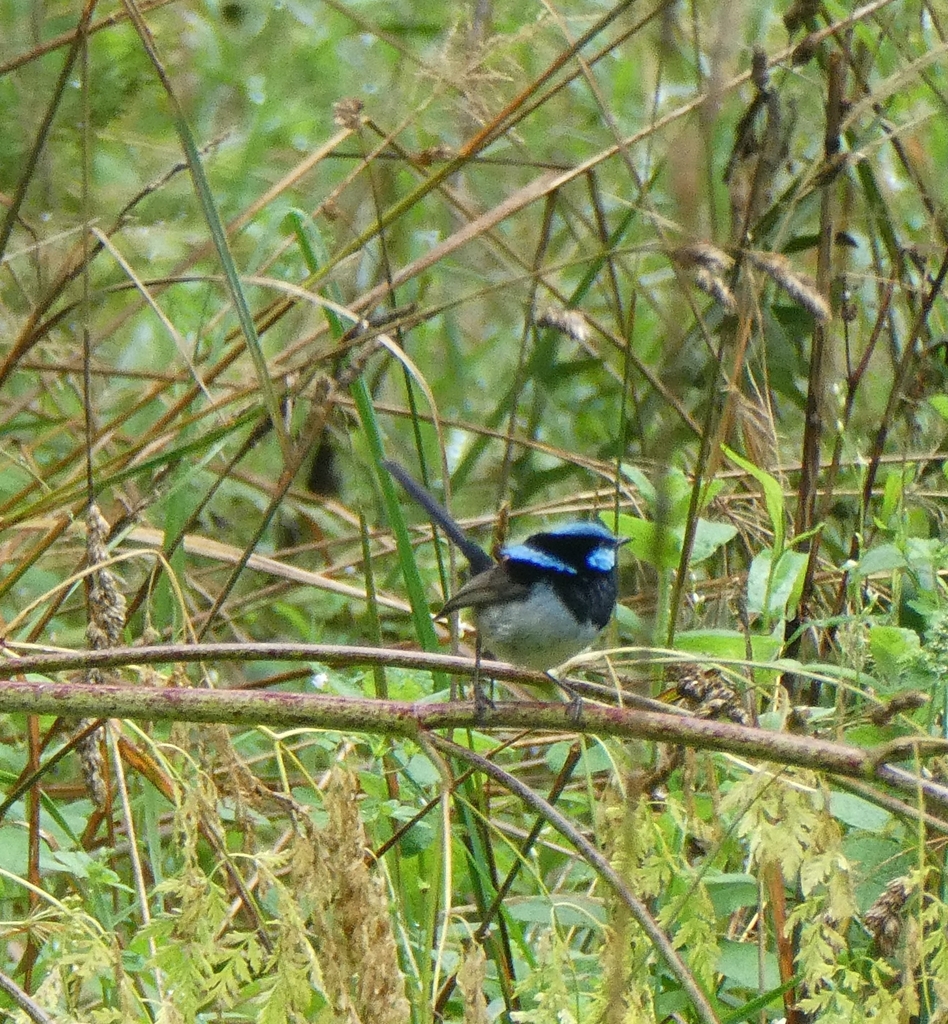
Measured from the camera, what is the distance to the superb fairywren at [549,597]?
9.80 feet

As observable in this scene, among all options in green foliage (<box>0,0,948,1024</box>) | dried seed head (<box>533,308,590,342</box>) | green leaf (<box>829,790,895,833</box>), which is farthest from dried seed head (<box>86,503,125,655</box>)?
green leaf (<box>829,790,895,833</box>)

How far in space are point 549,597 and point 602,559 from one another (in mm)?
148

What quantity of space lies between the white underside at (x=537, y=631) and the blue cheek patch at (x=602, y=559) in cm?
11

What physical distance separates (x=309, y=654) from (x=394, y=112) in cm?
284

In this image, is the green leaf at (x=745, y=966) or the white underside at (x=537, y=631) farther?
the white underside at (x=537, y=631)

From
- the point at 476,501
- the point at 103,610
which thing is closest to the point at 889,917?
the point at 103,610

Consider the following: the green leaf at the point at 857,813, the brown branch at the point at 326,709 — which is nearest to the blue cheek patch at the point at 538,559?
the green leaf at the point at 857,813

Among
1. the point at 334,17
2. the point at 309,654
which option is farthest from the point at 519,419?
the point at 309,654

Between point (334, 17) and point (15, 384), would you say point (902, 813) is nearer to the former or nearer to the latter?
point (15, 384)

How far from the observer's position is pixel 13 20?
Answer: 408 centimetres

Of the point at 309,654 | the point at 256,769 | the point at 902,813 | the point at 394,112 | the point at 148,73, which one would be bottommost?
the point at 256,769

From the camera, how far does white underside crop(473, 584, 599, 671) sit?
2982 mm

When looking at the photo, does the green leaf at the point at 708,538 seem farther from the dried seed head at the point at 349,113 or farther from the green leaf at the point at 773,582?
the dried seed head at the point at 349,113

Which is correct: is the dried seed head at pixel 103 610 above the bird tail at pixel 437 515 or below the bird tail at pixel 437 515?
above
